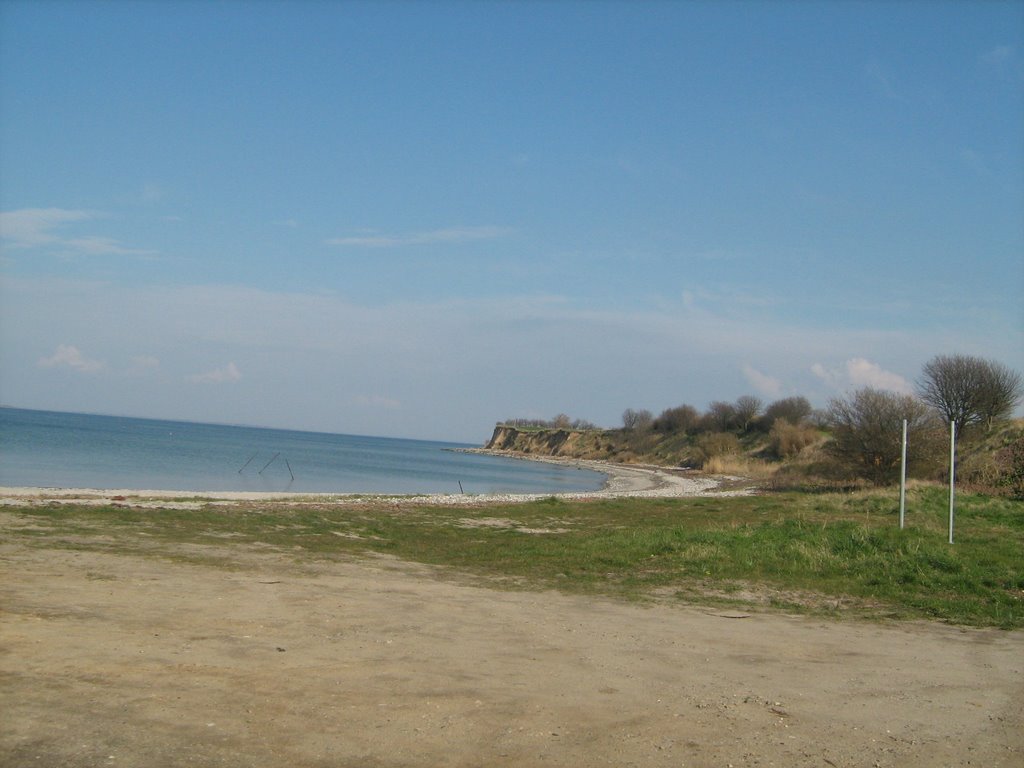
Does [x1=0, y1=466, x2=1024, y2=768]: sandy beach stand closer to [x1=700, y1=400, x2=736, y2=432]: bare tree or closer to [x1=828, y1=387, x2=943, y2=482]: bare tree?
[x1=828, y1=387, x2=943, y2=482]: bare tree

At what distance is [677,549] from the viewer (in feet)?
57.2

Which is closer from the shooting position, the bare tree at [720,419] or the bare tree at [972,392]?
the bare tree at [972,392]

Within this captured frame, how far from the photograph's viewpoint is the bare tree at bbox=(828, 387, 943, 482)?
41.3 m

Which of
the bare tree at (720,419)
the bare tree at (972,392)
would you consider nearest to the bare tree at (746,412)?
the bare tree at (720,419)

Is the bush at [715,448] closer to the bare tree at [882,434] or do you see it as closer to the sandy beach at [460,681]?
the bare tree at [882,434]

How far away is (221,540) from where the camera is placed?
58.6ft

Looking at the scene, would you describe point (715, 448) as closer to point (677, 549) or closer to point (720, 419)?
point (720, 419)

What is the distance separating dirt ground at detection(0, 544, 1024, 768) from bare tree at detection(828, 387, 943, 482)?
32699 millimetres

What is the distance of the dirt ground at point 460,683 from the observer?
5.91 meters

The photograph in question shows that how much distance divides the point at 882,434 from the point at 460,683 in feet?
128

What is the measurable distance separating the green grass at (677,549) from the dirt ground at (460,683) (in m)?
1.96

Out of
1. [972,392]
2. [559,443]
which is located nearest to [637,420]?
[559,443]

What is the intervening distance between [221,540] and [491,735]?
42.9 feet

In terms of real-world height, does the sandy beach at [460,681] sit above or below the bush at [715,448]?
below
